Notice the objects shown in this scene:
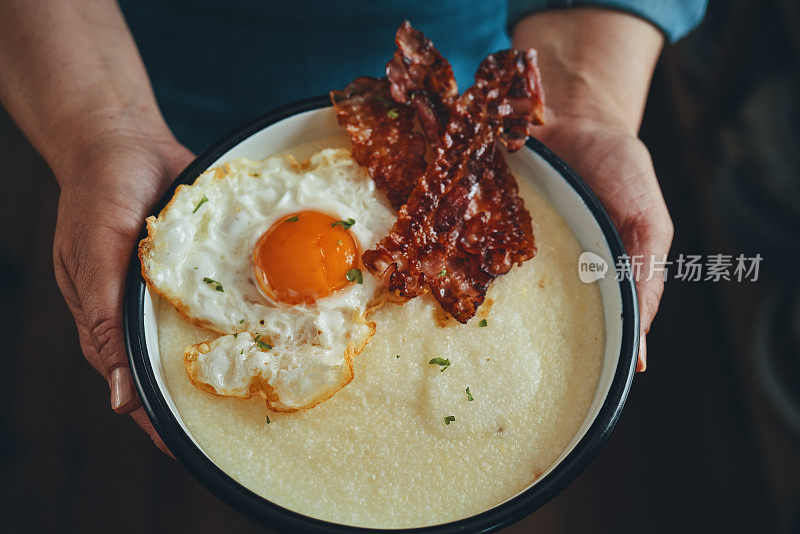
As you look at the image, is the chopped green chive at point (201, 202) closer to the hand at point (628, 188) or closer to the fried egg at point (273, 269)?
the fried egg at point (273, 269)

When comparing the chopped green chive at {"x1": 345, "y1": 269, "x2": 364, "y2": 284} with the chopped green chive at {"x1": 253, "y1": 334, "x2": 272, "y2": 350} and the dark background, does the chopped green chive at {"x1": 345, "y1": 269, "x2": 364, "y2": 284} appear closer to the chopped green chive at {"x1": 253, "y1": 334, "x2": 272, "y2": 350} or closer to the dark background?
the chopped green chive at {"x1": 253, "y1": 334, "x2": 272, "y2": 350}

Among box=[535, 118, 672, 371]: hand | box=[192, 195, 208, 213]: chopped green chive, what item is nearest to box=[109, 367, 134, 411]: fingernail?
box=[192, 195, 208, 213]: chopped green chive

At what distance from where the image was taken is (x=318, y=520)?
125cm

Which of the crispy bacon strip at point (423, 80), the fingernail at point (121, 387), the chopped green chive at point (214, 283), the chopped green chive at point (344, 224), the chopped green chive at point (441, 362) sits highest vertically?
the crispy bacon strip at point (423, 80)

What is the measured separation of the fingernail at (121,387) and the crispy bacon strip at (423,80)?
3.01 ft

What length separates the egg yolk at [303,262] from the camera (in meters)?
1.50

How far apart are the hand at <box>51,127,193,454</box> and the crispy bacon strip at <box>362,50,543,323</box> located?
62cm

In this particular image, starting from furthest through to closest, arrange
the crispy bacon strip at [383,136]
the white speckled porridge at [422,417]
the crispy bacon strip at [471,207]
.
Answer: the crispy bacon strip at [383,136] → the crispy bacon strip at [471,207] → the white speckled porridge at [422,417]

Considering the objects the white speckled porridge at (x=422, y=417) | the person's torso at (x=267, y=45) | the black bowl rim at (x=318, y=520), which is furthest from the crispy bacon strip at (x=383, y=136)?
the person's torso at (x=267, y=45)

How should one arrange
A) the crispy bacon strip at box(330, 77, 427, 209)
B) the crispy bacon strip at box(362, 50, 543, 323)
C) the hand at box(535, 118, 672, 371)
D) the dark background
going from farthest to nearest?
the dark background < the hand at box(535, 118, 672, 371) < the crispy bacon strip at box(330, 77, 427, 209) < the crispy bacon strip at box(362, 50, 543, 323)

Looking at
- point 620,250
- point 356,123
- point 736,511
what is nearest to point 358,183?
point 356,123

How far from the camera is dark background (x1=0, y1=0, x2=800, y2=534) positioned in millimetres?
2820

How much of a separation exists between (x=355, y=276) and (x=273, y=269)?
0.62 ft

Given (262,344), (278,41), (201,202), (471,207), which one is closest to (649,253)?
(471,207)
